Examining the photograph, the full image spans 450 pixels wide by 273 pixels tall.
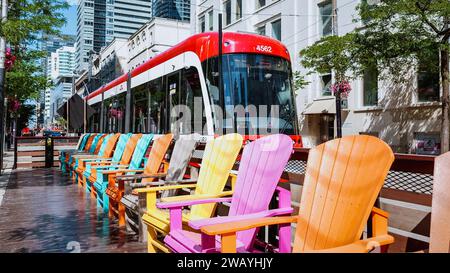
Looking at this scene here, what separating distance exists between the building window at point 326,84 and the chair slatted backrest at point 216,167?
65.0 feet

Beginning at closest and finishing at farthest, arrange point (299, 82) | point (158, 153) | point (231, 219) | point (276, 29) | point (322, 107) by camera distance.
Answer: point (231, 219) → point (158, 153) → point (299, 82) → point (322, 107) → point (276, 29)

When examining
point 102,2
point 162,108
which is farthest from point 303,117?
point 102,2

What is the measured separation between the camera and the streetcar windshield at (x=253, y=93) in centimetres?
950

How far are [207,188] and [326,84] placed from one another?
808 inches

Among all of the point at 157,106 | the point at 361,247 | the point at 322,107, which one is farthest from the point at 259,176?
the point at 322,107

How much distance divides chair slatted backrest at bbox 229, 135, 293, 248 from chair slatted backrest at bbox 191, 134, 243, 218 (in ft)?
1.40

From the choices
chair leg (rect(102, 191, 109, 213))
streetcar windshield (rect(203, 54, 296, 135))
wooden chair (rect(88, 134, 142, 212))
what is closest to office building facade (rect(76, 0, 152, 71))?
streetcar windshield (rect(203, 54, 296, 135))

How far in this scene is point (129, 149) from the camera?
314 inches

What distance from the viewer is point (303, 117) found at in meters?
24.6

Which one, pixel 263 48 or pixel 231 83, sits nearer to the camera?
pixel 231 83

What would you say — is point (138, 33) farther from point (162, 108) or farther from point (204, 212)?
point (204, 212)

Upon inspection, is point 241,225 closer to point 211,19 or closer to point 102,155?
point 102,155

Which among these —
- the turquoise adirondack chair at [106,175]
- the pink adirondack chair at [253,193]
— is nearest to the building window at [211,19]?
the turquoise adirondack chair at [106,175]
